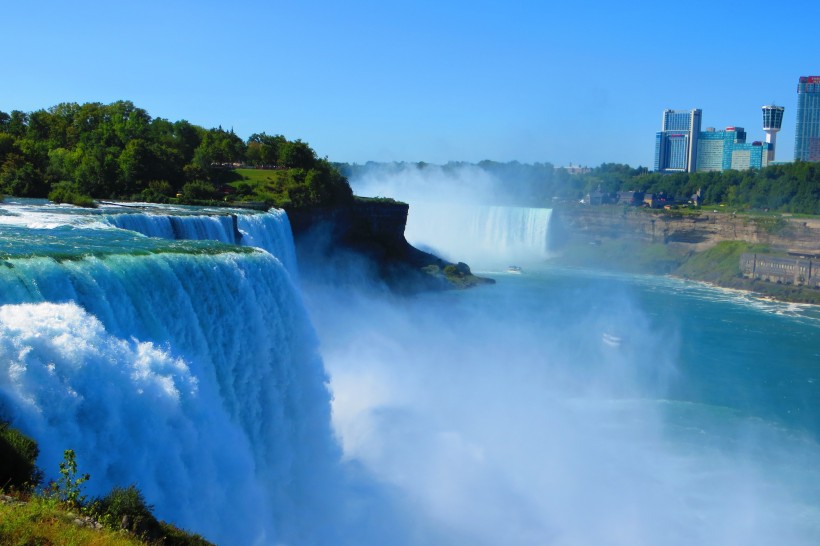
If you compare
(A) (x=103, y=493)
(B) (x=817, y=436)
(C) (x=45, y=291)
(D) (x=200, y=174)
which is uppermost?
(D) (x=200, y=174)

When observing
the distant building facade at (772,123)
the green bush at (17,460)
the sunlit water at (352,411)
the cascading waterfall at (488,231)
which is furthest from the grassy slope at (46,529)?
the distant building facade at (772,123)

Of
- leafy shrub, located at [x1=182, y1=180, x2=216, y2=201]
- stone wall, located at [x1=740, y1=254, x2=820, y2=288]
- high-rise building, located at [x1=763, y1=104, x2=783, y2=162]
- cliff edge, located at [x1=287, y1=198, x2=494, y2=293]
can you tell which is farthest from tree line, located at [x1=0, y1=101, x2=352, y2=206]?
high-rise building, located at [x1=763, y1=104, x2=783, y2=162]

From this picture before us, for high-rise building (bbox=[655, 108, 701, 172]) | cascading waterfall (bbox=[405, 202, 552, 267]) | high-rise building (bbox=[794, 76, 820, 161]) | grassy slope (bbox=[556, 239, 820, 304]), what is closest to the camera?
grassy slope (bbox=[556, 239, 820, 304])

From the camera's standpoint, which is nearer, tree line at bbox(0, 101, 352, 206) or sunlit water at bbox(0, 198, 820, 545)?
sunlit water at bbox(0, 198, 820, 545)

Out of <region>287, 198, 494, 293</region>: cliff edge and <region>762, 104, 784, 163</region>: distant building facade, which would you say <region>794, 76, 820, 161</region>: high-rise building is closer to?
<region>762, 104, 784, 163</region>: distant building facade

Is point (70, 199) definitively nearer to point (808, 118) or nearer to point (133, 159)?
point (133, 159)

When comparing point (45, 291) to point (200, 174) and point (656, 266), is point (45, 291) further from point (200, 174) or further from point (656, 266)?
point (656, 266)

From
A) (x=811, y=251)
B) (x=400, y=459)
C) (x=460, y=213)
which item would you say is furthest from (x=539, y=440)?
(x=460, y=213)
